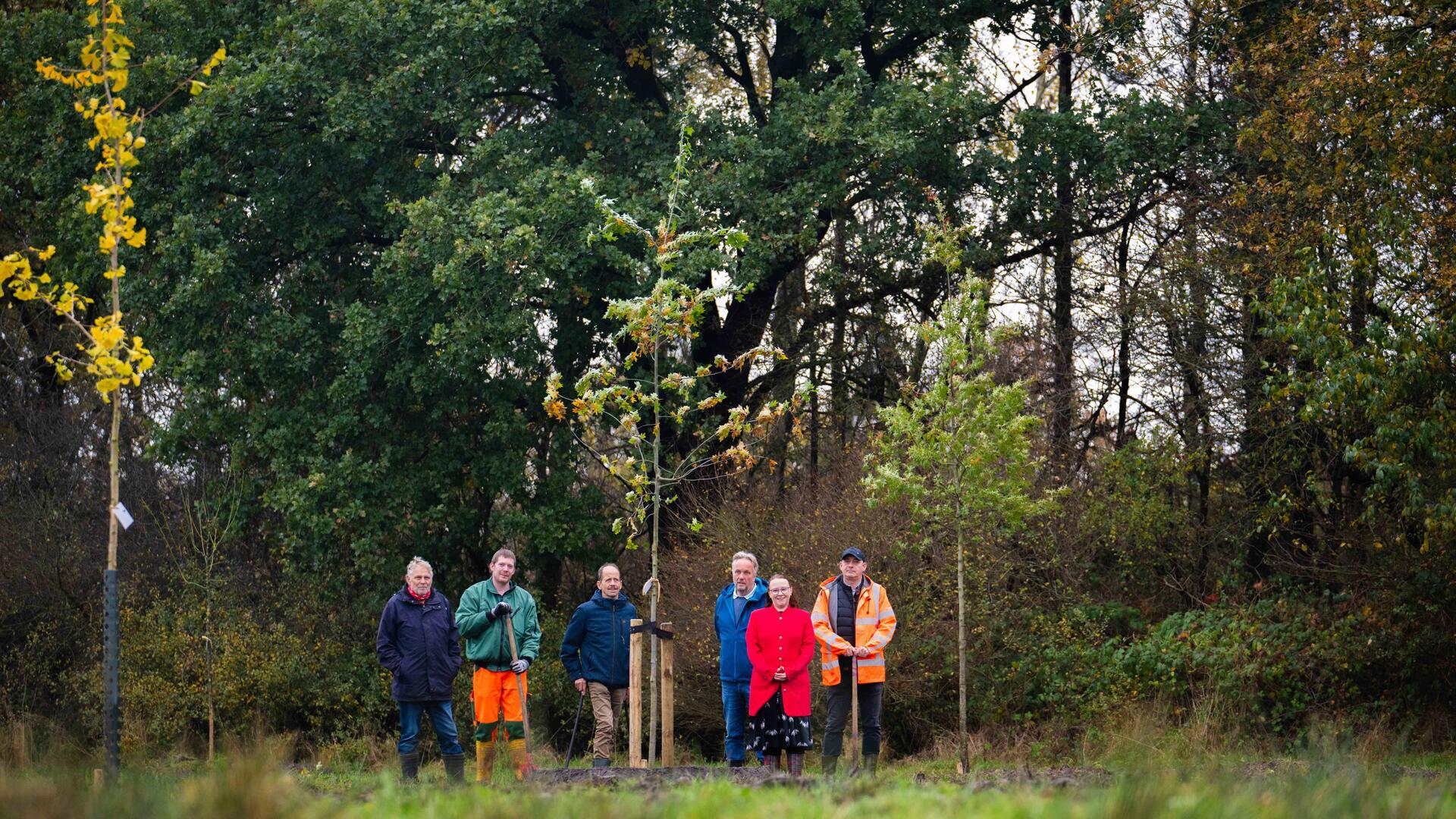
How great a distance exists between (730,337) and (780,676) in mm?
12855

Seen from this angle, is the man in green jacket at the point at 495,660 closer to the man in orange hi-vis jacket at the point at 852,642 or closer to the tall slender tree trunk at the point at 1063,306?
the man in orange hi-vis jacket at the point at 852,642

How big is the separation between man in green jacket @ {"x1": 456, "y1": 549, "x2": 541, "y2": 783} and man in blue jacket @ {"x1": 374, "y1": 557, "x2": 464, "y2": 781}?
192 mm

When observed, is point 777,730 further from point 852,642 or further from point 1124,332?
point 1124,332

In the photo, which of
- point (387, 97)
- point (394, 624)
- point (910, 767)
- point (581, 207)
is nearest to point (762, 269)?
point (581, 207)

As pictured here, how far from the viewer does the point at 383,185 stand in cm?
2091

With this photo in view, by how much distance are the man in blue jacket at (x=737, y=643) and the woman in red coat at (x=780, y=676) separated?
39 cm

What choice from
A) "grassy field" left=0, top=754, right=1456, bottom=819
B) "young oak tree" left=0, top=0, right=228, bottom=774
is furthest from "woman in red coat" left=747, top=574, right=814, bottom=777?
"young oak tree" left=0, top=0, right=228, bottom=774

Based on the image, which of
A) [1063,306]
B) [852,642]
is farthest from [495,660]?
[1063,306]

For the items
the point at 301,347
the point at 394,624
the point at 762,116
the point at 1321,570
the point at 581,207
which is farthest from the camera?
the point at 762,116

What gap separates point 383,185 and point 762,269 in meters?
5.99

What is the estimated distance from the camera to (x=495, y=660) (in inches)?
439

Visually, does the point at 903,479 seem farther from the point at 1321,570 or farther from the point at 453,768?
the point at 1321,570

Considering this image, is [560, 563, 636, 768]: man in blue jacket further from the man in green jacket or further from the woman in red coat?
the woman in red coat

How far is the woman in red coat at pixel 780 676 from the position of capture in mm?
11078
